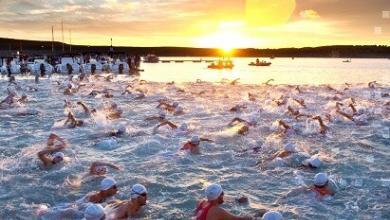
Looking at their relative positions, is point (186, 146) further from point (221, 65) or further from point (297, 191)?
point (221, 65)

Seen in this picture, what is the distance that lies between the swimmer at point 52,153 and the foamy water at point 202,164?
253mm

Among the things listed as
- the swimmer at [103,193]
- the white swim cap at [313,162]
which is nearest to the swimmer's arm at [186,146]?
the white swim cap at [313,162]

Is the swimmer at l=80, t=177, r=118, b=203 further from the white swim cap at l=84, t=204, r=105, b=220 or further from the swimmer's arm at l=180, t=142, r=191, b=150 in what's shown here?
the swimmer's arm at l=180, t=142, r=191, b=150

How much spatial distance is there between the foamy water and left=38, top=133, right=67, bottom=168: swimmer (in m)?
0.25

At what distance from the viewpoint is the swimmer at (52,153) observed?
12938 millimetres

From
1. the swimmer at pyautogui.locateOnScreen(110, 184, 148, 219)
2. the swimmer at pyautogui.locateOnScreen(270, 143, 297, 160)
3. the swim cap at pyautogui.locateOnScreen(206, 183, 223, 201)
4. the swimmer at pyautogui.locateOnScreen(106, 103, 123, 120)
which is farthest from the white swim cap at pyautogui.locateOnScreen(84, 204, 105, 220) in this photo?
the swimmer at pyautogui.locateOnScreen(106, 103, 123, 120)

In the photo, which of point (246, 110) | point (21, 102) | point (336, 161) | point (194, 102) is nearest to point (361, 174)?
point (336, 161)

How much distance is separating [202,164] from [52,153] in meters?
4.42

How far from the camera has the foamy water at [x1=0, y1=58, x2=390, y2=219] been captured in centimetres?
1047

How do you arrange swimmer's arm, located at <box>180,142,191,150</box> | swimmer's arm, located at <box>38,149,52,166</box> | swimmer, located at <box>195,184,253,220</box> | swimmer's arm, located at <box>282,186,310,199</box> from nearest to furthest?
swimmer, located at <box>195,184,253,220</box> → swimmer's arm, located at <box>282,186,310,199</box> → swimmer's arm, located at <box>38,149,52,166</box> → swimmer's arm, located at <box>180,142,191,150</box>

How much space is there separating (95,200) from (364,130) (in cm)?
1270

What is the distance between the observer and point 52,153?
14.3 meters

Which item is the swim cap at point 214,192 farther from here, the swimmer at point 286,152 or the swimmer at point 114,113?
the swimmer at point 114,113

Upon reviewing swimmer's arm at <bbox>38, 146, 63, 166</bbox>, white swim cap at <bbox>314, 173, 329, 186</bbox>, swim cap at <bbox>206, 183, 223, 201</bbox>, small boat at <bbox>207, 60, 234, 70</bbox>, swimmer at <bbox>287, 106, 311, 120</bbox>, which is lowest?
small boat at <bbox>207, 60, 234, 70</bbox>
